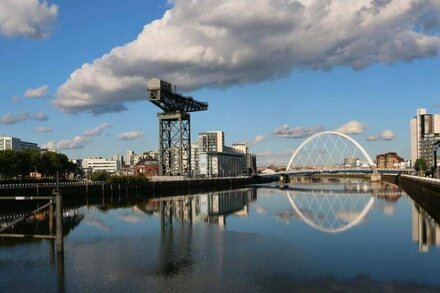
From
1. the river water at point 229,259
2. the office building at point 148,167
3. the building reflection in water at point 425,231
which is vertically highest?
the office building at point 148,167

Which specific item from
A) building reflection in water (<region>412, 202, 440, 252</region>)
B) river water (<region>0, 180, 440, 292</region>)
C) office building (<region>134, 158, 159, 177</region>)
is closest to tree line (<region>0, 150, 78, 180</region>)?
river water (<region>0, 180, 440, 292</region>)

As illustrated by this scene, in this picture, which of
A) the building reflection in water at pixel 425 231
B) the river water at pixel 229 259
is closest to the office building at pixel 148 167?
the building reflection in water at pixel 425 231

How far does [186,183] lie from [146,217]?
70.9 m

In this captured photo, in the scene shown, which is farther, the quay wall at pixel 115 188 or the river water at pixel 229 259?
the quay wall at pixel 115 188

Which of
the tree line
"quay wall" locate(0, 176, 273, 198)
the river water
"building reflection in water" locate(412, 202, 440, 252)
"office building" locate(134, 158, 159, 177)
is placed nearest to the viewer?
the river water

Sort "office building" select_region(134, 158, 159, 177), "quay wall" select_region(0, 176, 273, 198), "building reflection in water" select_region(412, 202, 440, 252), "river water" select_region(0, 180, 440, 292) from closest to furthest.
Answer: "river water" select_region(0, 180, 440, 292)
"building reflection in water" select_region(412, 202, 440, 252)
"quay wall" select_region(0, 176, 273, 198)
"office building" select_region(134, 158, 159, 177)

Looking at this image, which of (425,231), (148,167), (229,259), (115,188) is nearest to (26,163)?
(115,188)

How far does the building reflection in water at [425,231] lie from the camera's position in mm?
29380

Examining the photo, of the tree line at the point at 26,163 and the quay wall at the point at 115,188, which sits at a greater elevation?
the tree line at the point at 26,163

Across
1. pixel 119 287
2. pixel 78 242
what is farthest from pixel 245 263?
pixel 78 242

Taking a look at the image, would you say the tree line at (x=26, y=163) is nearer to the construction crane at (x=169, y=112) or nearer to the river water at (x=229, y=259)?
the construction crane at (x=169, y=112)

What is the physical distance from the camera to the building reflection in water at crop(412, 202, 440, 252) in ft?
96.4

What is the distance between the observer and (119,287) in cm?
1777

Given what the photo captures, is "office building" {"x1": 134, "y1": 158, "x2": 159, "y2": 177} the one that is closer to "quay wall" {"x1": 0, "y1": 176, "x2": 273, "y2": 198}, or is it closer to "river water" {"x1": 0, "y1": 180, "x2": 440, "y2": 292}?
"quay wall" {"x1": 0, "y1": 176, "x2": 273, "y2": 198}
